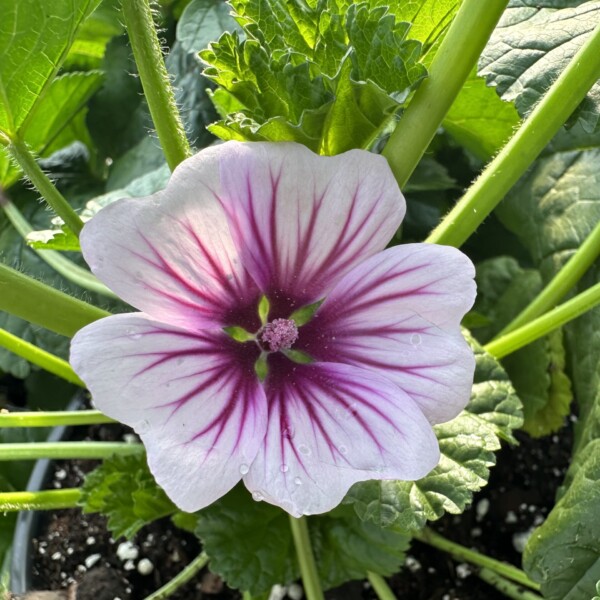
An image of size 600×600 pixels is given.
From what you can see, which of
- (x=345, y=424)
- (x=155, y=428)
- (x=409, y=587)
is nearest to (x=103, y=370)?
(x=155, y=428)

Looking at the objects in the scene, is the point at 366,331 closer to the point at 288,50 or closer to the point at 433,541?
the point at 288,50

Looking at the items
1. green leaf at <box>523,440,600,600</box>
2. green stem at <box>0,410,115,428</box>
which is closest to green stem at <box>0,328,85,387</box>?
green stem at <box>0,410,115,428</box>

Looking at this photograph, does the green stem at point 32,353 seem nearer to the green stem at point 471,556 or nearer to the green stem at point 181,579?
the green stem at point 181,579

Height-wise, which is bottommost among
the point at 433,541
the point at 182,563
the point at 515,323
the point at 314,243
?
the point at 182,563

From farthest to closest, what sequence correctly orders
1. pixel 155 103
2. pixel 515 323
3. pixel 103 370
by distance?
1. pixel 515 323
2. pixel 155 103
3. pixel 103 370

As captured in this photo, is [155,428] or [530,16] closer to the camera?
[155,428]

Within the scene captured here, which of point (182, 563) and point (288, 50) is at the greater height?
point (288, 50)

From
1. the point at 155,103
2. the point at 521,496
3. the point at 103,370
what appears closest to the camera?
the point at 103,370
